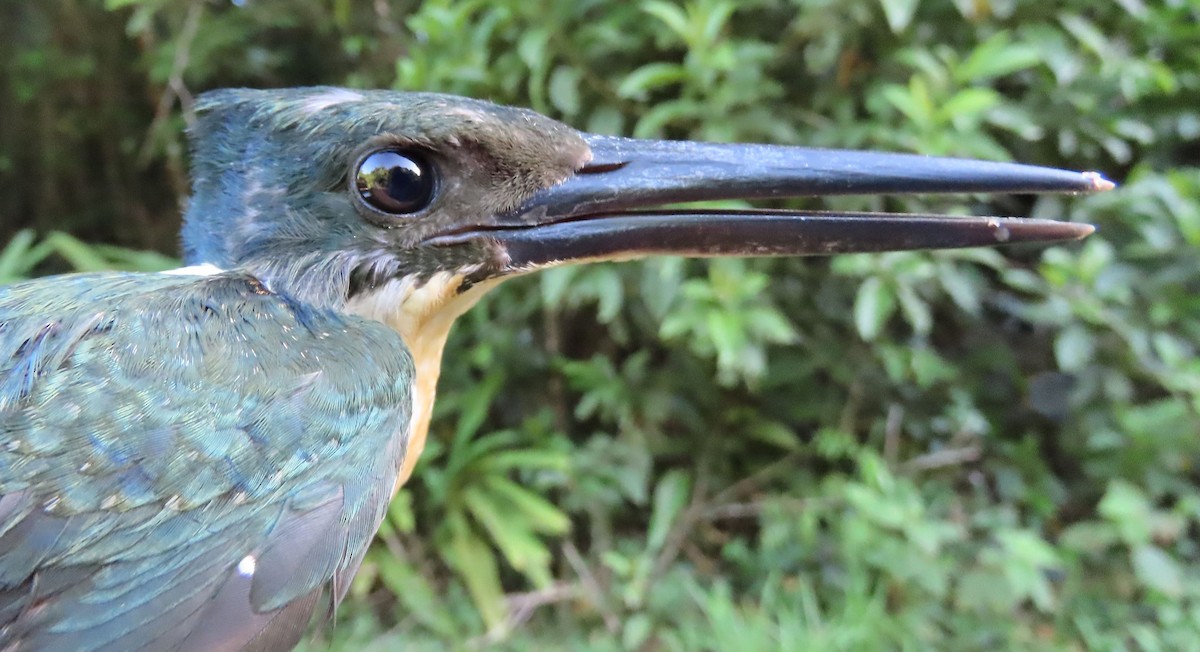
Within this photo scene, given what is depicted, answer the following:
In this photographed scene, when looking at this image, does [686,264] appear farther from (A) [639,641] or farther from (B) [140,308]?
(B) [140,308]

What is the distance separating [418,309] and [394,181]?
188 mm

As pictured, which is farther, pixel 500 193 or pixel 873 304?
pixel 873 304

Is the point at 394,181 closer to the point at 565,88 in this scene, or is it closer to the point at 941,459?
the point at 565,88

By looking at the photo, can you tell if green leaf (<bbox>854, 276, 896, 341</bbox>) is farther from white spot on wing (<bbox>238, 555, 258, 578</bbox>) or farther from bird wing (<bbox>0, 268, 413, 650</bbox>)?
white spot on wing (<bbox>238, 555, 258, 578</bbox>)

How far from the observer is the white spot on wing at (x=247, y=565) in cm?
79

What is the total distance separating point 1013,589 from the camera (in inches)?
74.6

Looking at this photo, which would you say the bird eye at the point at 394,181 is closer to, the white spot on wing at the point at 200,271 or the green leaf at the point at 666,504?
the white spot on wing at the point at 200,271

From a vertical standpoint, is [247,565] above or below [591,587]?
above

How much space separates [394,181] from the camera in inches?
39.2

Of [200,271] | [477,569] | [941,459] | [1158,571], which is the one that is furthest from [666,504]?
[200,271]

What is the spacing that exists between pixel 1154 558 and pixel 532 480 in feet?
5.64

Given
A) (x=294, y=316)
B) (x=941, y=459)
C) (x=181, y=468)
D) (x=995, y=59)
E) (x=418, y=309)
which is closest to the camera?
(x=181, y=468)

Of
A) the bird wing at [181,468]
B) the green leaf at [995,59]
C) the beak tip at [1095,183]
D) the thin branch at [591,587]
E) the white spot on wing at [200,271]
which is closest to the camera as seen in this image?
the bird wing at [181,468]

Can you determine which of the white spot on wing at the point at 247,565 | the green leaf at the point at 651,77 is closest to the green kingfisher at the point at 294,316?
the white spot on wing at the point at 247,565
